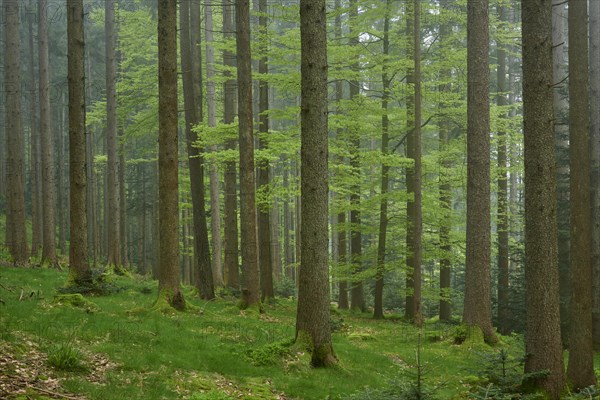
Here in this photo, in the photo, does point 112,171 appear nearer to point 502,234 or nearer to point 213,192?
point 213,192

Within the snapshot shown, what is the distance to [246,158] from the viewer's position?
48.4 ft

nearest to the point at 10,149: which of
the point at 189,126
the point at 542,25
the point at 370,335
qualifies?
the point at 189,126

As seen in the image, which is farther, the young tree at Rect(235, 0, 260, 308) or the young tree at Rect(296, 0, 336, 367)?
the young tree at Rect(235, 0, 260, 308)

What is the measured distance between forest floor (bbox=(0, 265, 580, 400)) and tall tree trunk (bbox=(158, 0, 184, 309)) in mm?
1404

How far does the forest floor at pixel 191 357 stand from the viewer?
274 inches

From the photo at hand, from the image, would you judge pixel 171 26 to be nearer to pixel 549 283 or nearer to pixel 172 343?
pixel 172 343

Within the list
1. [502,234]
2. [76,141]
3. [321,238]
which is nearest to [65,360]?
[321,238]

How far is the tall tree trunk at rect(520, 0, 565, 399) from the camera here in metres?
7.52

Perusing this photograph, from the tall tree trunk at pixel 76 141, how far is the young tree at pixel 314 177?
21.7ft

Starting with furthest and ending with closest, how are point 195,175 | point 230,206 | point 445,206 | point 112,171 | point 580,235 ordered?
point 112,171, point 445,206, point 230,206, point 195,175, point 580,235

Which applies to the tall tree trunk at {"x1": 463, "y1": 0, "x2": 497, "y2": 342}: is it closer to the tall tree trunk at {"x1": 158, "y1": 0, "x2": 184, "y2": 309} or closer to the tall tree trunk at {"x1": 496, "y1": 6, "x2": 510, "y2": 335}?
the tall tree trunk at {"x1": 496, "y1": 6, "x2": 510, "y2": 335}

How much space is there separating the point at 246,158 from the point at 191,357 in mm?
6721

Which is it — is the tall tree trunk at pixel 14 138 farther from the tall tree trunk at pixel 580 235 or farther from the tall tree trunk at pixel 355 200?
the tall tree trunk at pixel 580 235

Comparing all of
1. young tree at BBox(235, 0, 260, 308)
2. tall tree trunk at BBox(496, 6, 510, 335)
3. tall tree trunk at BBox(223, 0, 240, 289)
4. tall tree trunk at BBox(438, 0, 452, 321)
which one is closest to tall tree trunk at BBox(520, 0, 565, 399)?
young tree at BBox(235, 0, 260, 308)
